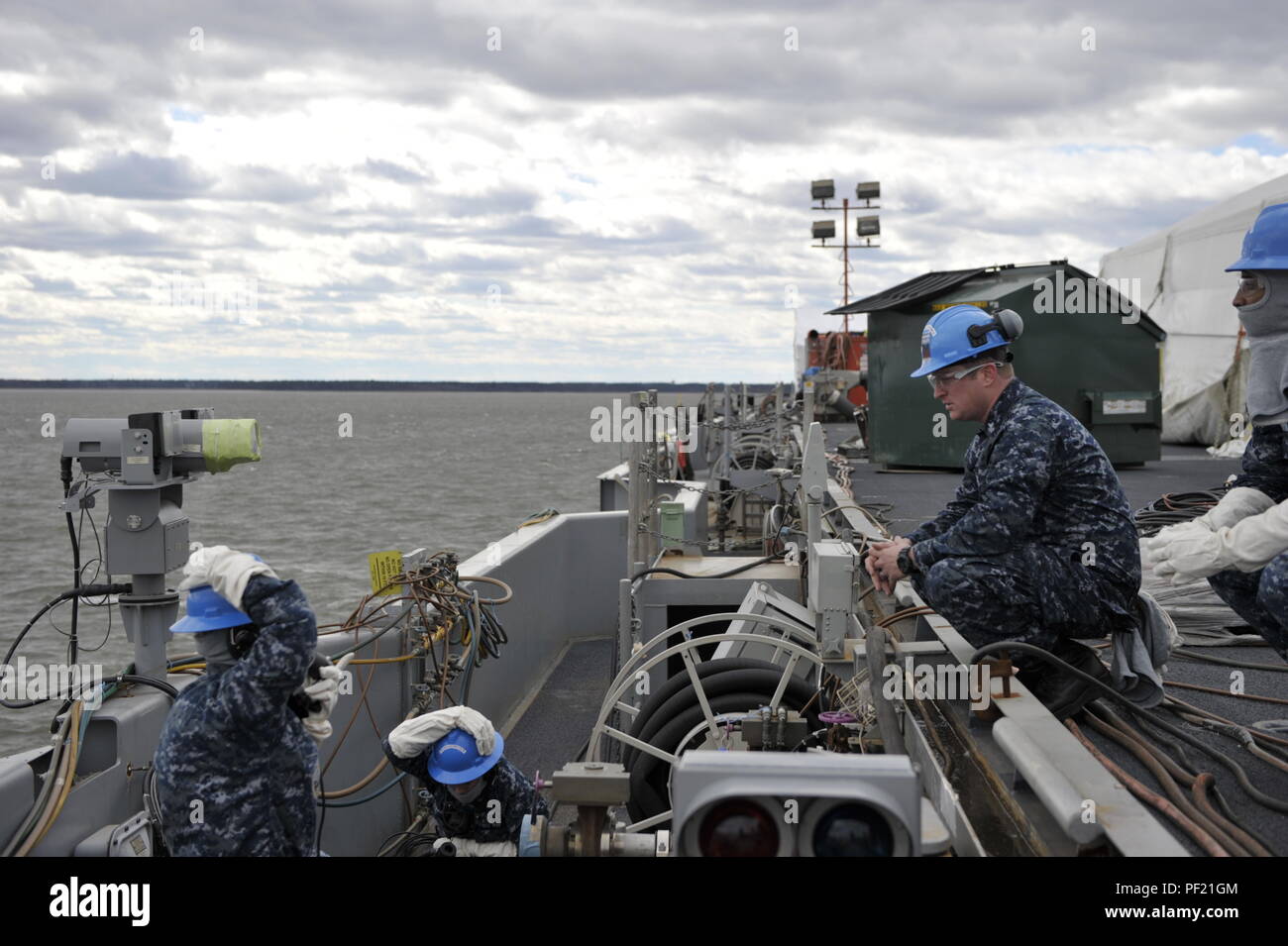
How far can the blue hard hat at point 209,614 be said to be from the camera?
3.83 m

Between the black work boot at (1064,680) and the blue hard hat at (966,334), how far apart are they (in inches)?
44.6

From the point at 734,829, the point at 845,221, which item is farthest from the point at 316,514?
the point at 734,829

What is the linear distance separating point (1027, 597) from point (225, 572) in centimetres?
282

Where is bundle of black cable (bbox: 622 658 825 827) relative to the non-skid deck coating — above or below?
above

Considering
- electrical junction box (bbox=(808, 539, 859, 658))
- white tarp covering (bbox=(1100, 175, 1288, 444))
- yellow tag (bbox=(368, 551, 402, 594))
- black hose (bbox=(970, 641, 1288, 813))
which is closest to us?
black hose (bbox=(970, 641, 1288, 813))

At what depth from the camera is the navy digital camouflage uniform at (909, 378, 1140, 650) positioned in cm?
409

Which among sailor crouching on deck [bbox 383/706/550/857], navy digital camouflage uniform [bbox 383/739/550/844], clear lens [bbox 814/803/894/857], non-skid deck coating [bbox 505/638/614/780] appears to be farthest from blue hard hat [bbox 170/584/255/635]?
non-skid deck coating [bbox 505/638/614/780]

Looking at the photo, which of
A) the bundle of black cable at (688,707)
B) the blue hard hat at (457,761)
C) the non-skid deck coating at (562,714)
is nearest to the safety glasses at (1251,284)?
the bundle of black cable at (688,707)

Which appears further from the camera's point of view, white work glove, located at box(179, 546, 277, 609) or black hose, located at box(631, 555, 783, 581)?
black hose, located at box(631, 555, 783, 581)

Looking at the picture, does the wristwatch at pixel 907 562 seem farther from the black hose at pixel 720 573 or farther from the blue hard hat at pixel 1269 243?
the black hose at pixel 720 573

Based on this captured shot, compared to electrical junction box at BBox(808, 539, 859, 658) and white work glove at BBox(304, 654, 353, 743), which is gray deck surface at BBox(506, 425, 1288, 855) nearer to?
electrical junction box at BBox(808, 539, 859, 658)
